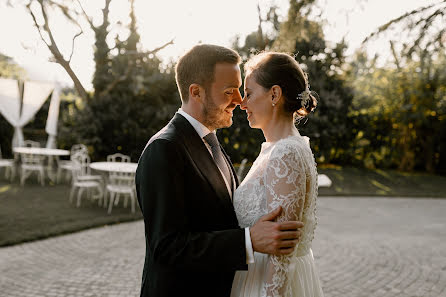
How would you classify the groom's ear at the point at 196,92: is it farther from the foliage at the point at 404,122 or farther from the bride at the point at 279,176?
the foliage at the point at 404,122

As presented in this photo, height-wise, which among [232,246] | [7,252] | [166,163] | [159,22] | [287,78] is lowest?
[7,252]

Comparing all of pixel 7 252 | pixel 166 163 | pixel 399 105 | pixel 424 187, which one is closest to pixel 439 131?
pixel 399 105

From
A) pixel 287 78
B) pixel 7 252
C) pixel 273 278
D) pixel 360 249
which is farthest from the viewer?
pixel 360 249

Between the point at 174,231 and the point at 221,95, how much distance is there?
711 mm

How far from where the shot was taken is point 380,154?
17.0 metres

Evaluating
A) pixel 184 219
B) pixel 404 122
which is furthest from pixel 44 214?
→ pixel 404 122

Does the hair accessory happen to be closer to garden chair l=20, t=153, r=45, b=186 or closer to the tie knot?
the tie knot

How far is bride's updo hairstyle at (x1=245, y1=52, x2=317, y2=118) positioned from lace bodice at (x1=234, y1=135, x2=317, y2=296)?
19cm

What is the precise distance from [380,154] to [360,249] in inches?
464

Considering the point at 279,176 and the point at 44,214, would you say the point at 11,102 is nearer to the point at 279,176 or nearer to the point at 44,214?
the point at 44,214

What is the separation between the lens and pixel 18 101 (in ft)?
45.4

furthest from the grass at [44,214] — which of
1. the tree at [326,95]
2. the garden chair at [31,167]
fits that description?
the tree at [326,95]

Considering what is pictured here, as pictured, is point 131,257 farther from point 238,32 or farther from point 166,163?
point 238,32

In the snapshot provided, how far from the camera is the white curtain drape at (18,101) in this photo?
44.2 ft
